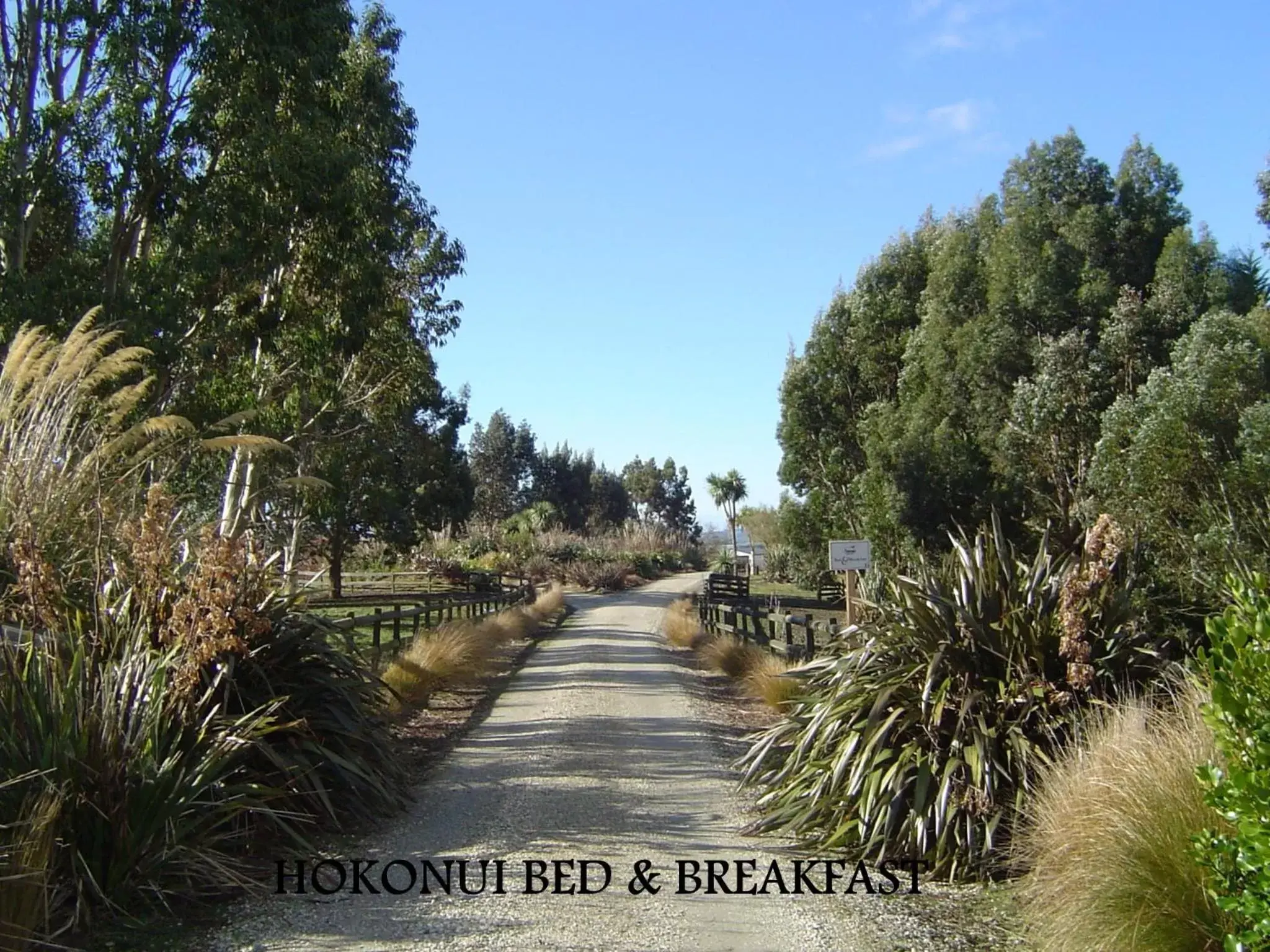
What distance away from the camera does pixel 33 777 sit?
5.08 meters

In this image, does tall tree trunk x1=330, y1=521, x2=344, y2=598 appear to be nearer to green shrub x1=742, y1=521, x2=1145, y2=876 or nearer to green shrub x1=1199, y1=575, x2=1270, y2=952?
green shrub x1=742, y1=521, x2=1145, y2=876

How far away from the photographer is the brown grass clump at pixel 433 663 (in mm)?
13023

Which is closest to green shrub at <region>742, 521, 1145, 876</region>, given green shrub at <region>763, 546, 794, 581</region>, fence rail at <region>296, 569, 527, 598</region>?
fence rail at <region>296, 569, 527, 598</region>

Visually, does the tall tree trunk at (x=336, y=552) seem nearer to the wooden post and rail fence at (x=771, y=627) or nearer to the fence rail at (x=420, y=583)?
the fence rail at (x=420, y=583)

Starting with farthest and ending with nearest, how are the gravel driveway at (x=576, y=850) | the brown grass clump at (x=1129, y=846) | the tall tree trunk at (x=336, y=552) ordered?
the tall tree trunk at (x=336, y=552)
the gravel driveway at (x=576, y=850)
the brown grass clump at (x=1129, y=846)

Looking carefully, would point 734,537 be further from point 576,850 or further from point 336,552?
point 576,850

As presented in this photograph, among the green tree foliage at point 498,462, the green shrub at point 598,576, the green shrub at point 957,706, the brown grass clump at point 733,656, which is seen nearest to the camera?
the green shrub at point 957,706

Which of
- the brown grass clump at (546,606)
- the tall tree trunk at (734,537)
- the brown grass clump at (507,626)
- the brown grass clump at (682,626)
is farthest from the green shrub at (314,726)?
the tall tree trunk at (734,537)

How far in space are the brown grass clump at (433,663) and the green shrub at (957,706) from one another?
5626 millimetres

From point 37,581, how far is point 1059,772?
5608 mm

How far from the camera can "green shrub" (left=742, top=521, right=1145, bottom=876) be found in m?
6.33

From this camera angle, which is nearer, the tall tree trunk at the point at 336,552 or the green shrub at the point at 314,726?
the green shrub at the point at 314,726

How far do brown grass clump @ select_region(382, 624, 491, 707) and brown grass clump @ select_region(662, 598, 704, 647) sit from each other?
6.20m

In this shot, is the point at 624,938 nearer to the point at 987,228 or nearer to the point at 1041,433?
the point at 1041,433
